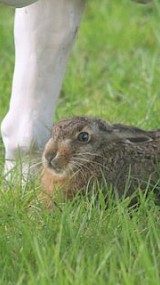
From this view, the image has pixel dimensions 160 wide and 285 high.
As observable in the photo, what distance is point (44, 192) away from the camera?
13.5 feet

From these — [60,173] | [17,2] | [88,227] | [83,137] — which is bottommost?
[88,227]

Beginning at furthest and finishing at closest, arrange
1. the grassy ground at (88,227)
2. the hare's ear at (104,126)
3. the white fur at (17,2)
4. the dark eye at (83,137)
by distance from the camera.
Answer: the hare's ear at (104,126) → the dark eye at (83,137) → the white fur at (17,2) → the grassy ground at (88,227)

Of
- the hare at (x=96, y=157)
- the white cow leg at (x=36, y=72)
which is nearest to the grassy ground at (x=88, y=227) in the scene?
the hare at (x=96, y=157)

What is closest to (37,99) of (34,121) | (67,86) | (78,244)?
(34,121)

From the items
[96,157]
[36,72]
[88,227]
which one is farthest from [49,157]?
[36,72]

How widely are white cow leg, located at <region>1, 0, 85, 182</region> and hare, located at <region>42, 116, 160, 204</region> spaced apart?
271mm

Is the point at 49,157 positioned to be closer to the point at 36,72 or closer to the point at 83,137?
the point at 83,137

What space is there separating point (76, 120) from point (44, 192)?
0.30 meters

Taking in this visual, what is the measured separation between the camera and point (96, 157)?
4.21 m

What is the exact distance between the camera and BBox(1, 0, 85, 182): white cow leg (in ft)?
14.2

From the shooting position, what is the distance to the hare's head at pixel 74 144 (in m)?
4.06

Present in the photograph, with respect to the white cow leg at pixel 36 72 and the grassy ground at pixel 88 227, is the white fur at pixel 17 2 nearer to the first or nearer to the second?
the white cow leg at pixel 36 72

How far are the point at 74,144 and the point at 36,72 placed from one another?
45 cm

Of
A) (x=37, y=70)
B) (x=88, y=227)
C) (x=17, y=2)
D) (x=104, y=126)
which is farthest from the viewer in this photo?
(x=37, y=70)
